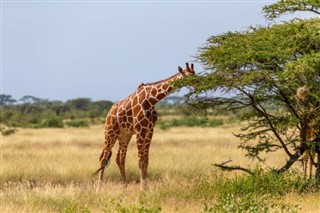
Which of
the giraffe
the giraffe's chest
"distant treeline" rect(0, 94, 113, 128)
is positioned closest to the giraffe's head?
the giraffe

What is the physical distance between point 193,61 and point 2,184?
244 inches

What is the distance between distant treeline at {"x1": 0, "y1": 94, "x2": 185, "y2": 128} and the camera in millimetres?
49500

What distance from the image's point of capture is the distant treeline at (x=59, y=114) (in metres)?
49.5

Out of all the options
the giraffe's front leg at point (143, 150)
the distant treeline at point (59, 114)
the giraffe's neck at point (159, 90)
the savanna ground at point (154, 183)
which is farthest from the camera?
the distant treeline at point (59, 114)

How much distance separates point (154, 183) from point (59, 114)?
61.4 metres

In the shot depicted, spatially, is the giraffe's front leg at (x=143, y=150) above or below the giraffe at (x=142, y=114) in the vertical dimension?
below

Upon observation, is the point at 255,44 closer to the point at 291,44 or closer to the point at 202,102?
the point at 291,44

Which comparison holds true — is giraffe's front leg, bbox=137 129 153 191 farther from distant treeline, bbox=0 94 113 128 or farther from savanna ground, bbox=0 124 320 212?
distant treeline, bbox=0 94 113 128

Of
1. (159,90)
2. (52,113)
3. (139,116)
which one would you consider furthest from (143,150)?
(52,113)

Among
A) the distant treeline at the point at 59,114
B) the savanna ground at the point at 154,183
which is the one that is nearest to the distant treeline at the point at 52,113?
the distant treeline at the point at 59,114

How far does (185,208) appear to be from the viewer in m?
10.2

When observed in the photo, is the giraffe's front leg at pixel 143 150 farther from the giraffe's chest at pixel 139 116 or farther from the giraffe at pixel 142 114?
the giraffe's chest at pixel 139 116

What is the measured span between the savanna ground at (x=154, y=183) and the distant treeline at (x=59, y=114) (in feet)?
7.58

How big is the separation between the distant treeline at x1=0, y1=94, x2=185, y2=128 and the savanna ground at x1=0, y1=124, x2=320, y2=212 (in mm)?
2310
